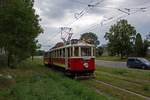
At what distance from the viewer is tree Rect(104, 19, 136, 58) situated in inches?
2820

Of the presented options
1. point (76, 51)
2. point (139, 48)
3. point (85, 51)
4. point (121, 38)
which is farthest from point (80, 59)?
point (121, 38)

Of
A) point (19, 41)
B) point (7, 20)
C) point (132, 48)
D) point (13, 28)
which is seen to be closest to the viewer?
point (7, 20)

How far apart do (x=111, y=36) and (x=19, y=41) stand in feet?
158

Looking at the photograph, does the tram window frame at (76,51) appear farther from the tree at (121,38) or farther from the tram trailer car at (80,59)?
the tree at (121,38)

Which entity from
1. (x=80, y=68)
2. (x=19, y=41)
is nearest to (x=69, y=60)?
(x=80, y=68)

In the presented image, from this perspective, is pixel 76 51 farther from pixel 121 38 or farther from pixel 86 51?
pixel 121 38

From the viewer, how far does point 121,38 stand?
238 feet

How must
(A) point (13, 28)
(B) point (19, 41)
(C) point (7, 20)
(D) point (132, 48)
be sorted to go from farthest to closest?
(D) point (132, 48), (B) point (19, 41), (A) point (13, 28), (C) point (7, 20)

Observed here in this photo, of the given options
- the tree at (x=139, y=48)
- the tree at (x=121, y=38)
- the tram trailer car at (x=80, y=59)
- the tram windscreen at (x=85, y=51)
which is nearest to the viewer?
the tram trailer car at (x=80, y=59)

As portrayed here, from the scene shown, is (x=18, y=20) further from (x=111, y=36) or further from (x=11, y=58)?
(x=111, y=36)

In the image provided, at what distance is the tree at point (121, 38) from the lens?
235ft

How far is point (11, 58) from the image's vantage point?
34812 millimetres

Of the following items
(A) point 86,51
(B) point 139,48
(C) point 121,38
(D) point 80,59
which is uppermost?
(C) point 121,38

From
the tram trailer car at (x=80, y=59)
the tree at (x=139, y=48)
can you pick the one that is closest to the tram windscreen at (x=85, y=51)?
the tram trailer car at (x=80, y=59)
